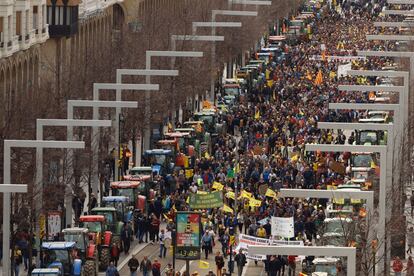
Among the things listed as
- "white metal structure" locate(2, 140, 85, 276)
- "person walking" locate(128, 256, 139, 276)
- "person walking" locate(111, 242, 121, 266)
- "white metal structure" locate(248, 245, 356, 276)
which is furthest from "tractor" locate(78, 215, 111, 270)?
"white metal structure" locate(248, 245, 356, 276)

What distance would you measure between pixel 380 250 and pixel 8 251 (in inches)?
488

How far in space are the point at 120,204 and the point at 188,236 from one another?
11.4 m

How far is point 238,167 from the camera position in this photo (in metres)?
111

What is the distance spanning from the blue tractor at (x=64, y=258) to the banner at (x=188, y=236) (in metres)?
3.42

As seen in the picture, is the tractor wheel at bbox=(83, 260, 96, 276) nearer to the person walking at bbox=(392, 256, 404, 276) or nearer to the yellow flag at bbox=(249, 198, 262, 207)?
the person walking at bbox=(392, 256, 404, 276)

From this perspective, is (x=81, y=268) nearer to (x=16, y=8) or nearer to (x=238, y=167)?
(x=238, y=167)

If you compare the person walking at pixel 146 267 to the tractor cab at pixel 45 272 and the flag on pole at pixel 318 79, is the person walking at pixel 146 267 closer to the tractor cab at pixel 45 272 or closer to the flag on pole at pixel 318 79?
the tractor cab at pixel 45 272

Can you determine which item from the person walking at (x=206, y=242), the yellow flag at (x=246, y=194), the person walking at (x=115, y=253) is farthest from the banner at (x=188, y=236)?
the yellow flag at (x=246, y=194)

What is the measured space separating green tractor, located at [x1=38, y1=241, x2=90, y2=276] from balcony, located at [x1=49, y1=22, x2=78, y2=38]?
5232 cm

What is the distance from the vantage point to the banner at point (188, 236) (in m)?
86.4

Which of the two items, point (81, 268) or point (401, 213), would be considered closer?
point (81, 268)

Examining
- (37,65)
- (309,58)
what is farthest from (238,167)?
(309,58)

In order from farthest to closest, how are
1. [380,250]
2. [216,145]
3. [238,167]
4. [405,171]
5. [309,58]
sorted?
[309,58] < [216,145] < [238,167] < [405,171] < [380,250]

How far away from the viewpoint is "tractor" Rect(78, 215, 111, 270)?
9031 cm
